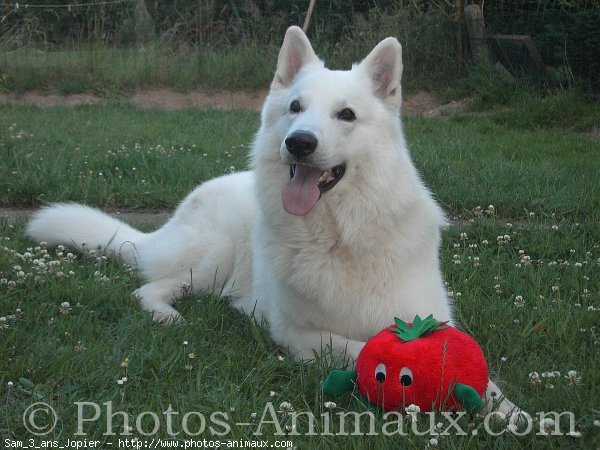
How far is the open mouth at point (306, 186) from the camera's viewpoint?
3068mm

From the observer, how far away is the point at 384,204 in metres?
3.10

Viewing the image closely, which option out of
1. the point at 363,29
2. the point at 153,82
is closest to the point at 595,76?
the point at 363,29

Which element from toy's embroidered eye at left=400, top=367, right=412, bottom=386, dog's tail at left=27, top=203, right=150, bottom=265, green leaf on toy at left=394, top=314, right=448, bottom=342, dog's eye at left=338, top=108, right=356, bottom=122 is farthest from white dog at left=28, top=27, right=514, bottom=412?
dog's tail at left=27, top=203, right=150, bottom=265

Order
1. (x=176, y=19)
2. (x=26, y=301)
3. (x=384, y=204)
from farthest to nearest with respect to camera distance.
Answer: (x=176, y=19), (x=26, y=301), (x=384, y=204)

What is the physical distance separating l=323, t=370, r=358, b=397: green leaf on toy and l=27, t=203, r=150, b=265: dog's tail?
2.02 metres

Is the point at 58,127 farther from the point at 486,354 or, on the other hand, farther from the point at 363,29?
the point at 486,354

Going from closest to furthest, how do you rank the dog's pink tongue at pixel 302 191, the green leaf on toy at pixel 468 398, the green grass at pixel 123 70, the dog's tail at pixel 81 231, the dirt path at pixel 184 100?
the green leaf on toy at pixel 468 398, the dog's pink tongue at pixel 302 191, the dog's tail at pixel 81 231, the dirt path at pixel 184 100, the green grass at pixel 123 70

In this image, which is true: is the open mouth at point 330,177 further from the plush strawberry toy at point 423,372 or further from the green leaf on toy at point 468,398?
the green leaf on toy at point 468,398

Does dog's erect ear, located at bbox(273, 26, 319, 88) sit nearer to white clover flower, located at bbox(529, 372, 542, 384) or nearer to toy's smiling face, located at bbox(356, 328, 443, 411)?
toy's smiling face, located at bbox(356, 328, 443, 411)

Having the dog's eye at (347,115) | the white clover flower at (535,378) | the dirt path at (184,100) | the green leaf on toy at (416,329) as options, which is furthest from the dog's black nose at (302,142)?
the dirt path at (184,100)

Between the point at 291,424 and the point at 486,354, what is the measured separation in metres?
1.05

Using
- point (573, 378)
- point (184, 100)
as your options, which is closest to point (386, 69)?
point (573, 378)

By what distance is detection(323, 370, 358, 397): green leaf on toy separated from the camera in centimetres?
261

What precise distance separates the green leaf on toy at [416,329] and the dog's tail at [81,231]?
2.14 metres
